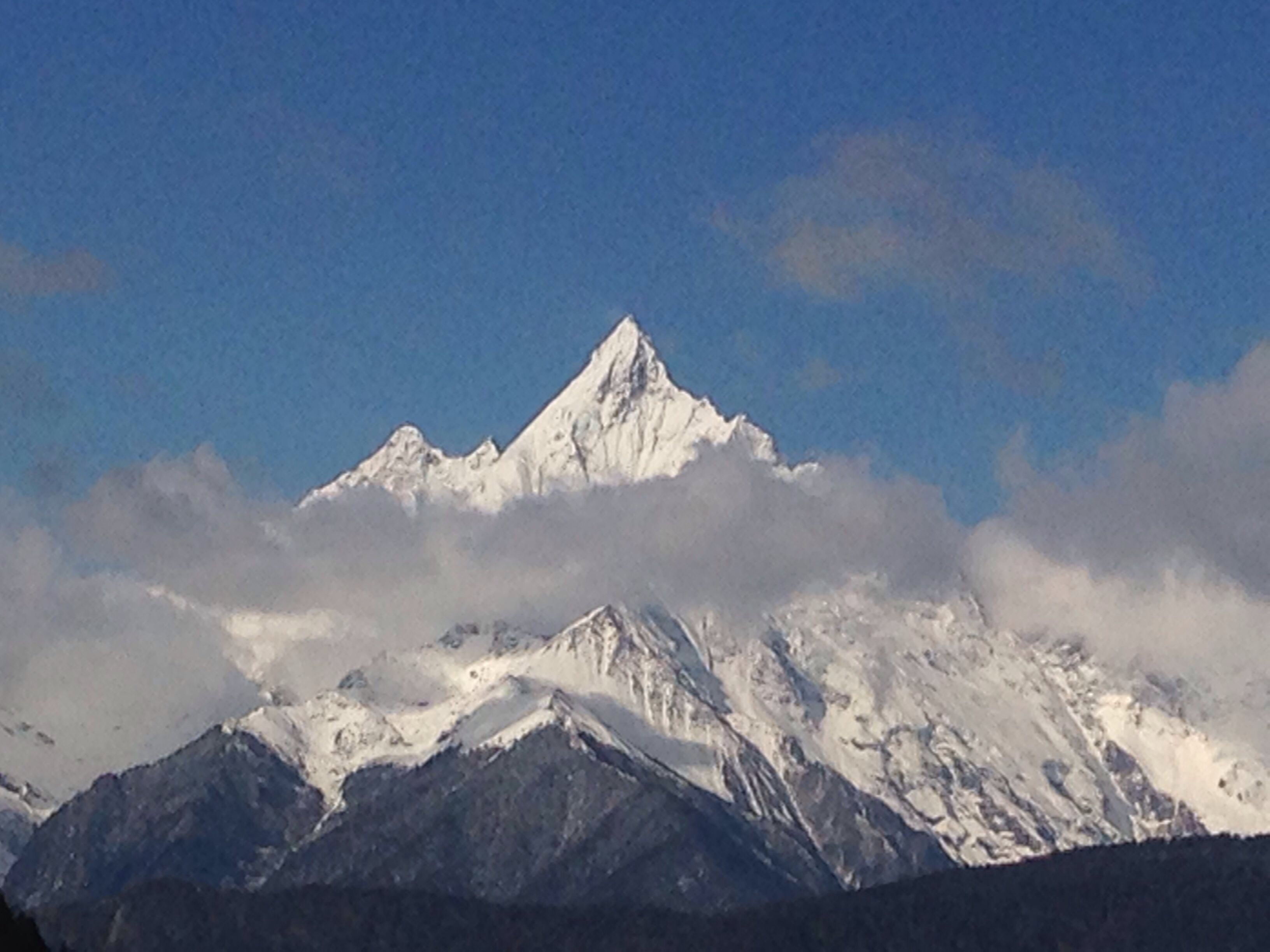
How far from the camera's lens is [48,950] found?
565 feet
